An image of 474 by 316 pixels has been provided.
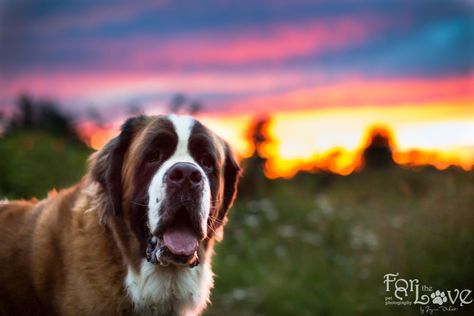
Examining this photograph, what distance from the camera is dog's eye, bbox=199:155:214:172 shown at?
11.8ft

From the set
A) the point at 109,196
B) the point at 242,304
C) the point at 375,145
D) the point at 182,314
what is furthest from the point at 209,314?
the point at 375,145

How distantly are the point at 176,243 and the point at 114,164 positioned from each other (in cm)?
60

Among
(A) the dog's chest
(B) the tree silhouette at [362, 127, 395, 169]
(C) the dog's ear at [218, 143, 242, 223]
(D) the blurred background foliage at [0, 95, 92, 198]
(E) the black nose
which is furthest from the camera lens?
(B) the tree silhouette at [362, 127, 395, 169]

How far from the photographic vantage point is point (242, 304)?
275 inches

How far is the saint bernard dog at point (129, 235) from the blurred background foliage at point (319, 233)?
125 inches

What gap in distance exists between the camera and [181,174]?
321 centimetres

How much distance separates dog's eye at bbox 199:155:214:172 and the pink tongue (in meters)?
0.41

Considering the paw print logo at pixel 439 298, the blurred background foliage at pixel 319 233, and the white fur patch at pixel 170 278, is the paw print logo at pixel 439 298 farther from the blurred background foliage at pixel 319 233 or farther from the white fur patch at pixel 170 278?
the white fur patch at pixel 170 278

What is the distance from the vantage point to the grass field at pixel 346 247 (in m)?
6.67

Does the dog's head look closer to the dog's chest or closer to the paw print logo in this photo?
the dog's chest

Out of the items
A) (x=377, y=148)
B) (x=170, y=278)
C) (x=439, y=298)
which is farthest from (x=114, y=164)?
(x=377, y=148)

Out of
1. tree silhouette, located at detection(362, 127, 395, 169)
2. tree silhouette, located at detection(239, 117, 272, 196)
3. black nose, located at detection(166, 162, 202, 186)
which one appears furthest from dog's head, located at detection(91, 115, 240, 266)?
tree silhouette, located at detection(362, 127, 395, 169)

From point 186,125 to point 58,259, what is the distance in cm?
103

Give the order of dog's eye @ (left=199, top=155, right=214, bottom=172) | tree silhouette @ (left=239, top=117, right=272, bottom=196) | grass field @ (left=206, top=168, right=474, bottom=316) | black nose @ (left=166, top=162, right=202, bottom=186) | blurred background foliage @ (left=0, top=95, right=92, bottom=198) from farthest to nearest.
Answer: tree silhouette @ (left=239, top=117, right=272, bottom=196)
blurred background foliage @ (left=0, top=95, right=92, bottom=198)
grass field @ (left=206, top=168, right=474, bottom=316)
dog's eye @ (left=199, top=155, right=214, bottom=172)
black nose @ (left=166, top=162, right=202, bottom=186)
